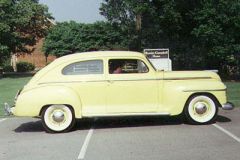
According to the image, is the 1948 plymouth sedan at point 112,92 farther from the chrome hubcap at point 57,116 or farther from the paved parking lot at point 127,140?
the paved parking lot at point 127,140

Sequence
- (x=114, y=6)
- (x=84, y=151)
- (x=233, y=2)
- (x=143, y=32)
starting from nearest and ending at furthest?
(x=84, y=151) → (x=233, y=2) → (x=143, y=32) → (x=114, y=6)

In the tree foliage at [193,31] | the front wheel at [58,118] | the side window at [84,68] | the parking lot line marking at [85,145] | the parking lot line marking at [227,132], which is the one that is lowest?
the parking lot line marking at [85,145]

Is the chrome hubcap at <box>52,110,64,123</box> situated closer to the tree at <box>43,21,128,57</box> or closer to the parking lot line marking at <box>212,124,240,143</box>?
the parking lot line marking at <box>212,124,240,143</box>

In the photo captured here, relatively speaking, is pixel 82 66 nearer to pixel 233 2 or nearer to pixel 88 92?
pixel 88 92

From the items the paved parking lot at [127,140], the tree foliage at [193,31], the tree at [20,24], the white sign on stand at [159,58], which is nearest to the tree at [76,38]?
the tree at [20,24]

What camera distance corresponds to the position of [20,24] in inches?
1671

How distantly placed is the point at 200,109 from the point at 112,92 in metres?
2.06

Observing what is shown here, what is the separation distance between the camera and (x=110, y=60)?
1352cm

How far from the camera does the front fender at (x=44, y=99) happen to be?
1307 cm

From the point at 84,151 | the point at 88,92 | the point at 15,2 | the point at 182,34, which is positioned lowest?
the point at 84,151

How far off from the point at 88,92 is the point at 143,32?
18.8 meters

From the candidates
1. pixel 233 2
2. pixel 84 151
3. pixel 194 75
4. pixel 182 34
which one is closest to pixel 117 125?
pixel 194 75

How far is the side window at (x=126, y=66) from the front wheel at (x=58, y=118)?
1375 millimetres

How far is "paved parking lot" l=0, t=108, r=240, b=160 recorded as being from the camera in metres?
10.3
